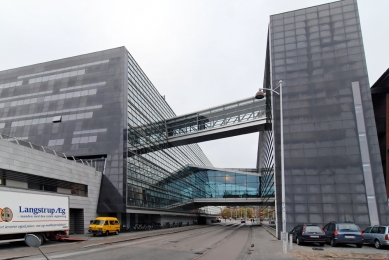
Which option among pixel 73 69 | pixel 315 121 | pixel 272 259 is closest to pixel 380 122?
pixel 315 121

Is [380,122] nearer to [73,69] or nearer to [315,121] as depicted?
[315,121]

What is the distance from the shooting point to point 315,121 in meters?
30.2

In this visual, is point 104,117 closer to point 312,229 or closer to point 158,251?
point 158,251

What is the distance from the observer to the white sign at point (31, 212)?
18.2 meters

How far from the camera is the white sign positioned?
1823 cm

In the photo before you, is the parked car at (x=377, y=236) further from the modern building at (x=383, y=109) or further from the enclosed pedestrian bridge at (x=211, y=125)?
the enclosed pedestrian bridge at (x=211, y=125)

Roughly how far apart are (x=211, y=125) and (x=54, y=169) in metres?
25.3

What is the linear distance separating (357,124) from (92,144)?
30.7 metres

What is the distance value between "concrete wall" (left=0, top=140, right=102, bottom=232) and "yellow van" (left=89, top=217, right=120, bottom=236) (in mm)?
4191

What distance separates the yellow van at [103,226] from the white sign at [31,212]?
662 cm

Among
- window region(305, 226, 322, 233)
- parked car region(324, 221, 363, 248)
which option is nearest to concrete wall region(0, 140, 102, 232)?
window region(305, 226, 322, 233)

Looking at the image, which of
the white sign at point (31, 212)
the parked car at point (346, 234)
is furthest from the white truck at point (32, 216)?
the parked car at point (346, 234)

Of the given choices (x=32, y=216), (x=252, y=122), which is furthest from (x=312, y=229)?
(x=252, y=122)

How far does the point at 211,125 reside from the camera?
4969cm
